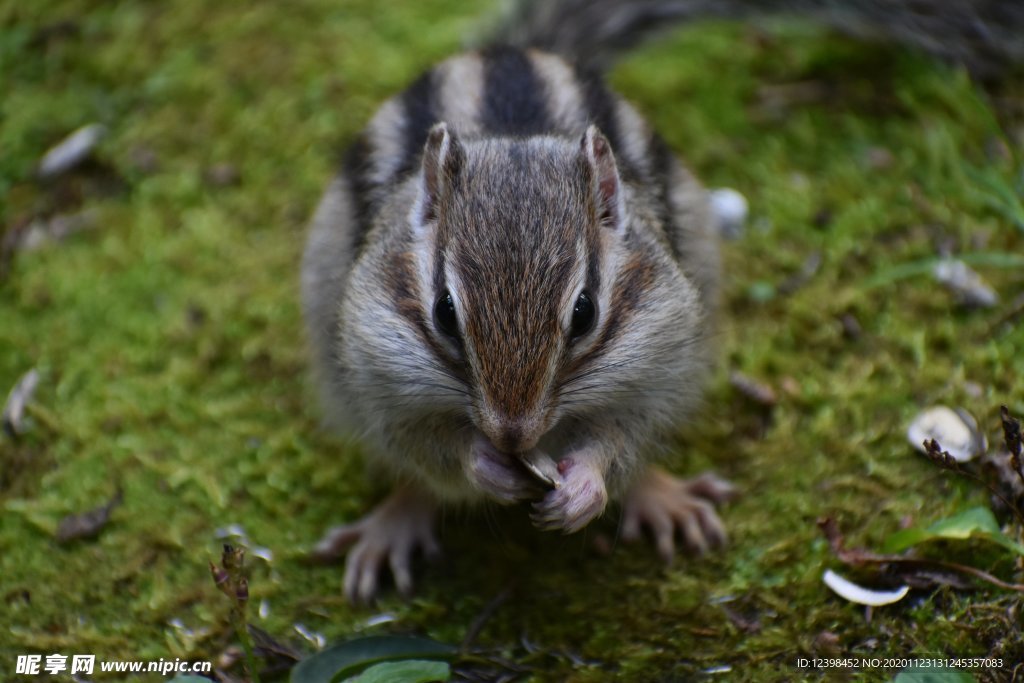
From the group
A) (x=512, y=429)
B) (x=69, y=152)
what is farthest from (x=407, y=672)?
(x=69, y=152)

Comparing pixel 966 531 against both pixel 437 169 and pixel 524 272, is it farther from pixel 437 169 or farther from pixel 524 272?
pixel 437 169

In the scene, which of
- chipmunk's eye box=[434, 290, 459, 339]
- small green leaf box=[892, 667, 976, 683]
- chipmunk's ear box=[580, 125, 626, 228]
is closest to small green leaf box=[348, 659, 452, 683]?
chipmunk's eye box=[434, 290, 459, 339]

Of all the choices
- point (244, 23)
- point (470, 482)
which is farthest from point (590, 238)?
point (244, 23)

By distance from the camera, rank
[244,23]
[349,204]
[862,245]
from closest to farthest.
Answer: [349,204]
[862,245]
[244,23]

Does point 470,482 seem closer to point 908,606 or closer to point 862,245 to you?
point 908,606

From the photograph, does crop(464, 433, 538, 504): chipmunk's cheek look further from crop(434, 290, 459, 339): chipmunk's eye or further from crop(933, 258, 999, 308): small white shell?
crop(933, 258, 999, 308): small white shell
